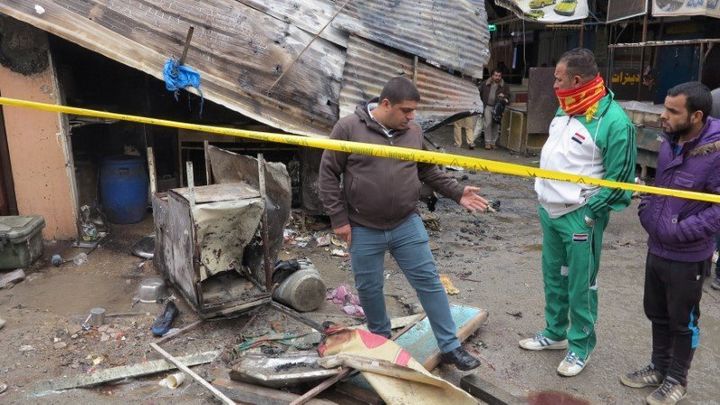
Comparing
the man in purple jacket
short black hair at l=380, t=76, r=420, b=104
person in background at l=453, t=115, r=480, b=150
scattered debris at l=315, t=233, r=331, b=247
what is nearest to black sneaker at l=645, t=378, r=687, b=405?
the man in purple jacket

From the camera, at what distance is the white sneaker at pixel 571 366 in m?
3.72

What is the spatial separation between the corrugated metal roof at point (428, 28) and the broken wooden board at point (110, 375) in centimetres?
466

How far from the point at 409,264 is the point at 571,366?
54.1 inches

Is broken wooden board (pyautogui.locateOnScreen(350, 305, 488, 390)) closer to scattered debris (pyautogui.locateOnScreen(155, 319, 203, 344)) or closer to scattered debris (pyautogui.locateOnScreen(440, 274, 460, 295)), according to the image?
scattered debris (pyautogui.locateOnScreen(440, 274, 460, 295))

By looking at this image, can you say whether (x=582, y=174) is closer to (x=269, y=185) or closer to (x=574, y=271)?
(x=574, y=271)

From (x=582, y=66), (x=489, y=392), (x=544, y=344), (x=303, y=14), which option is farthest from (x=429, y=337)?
(x=303, y=14)

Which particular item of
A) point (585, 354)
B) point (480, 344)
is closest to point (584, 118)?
point (585, 354)

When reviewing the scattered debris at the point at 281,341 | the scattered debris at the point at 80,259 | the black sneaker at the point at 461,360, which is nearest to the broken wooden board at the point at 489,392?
the black sneaker at the point at 461,360

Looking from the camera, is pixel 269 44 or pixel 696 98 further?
pixel 269 44

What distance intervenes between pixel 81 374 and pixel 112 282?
179 cm

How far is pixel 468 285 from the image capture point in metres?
5.43

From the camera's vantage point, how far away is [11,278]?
5398 mm

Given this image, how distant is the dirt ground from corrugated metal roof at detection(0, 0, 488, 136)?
5.71ft

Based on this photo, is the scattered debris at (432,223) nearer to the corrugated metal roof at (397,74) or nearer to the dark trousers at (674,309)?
the corrugated metal roof at (397,74)
